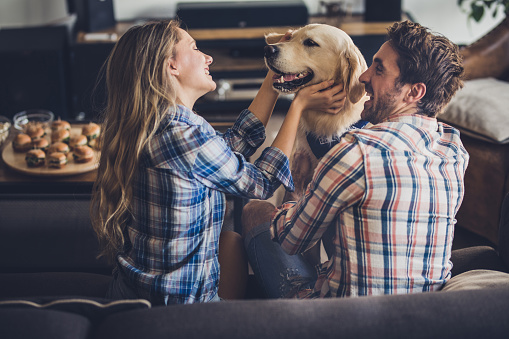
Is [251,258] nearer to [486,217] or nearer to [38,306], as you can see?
[38,306]

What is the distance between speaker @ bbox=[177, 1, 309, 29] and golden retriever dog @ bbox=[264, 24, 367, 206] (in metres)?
2.06

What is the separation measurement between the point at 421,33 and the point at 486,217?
1406 millimetres

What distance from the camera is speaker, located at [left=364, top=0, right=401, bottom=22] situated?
3.58 meters

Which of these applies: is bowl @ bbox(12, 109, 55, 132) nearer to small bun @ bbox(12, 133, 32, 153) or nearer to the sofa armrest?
small bun @ bbox(12, 133, 32, 153)

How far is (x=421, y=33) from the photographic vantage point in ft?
3.92

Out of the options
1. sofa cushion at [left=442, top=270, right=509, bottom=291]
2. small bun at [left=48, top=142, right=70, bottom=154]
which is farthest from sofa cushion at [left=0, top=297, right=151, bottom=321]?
small bun at [left=48, top=142, right=70, bottom=154]

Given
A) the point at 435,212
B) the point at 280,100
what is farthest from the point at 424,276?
the point at 280,100

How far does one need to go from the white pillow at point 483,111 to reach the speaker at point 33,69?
2385mm

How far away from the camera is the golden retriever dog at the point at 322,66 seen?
1534 mm

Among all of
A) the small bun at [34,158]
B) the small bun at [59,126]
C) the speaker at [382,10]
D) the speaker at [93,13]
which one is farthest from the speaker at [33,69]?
the speaker at [382,10]

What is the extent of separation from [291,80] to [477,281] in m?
0.77

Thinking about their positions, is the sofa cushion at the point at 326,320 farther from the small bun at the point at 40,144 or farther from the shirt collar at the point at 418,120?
the small bun at the point at 40,144

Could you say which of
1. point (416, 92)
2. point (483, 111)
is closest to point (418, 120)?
point (416, 92)

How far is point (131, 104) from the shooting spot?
1227 millimetres
